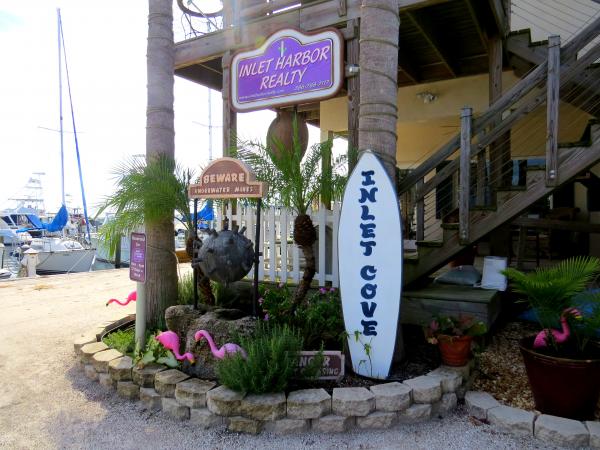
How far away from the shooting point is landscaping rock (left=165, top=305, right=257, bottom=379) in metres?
3.40

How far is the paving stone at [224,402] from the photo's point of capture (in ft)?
9.36

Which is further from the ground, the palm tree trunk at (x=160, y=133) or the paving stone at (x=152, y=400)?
the palm tree trunk at (x=160, y=133)

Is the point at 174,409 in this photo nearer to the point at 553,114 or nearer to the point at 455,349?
the point at 455,349

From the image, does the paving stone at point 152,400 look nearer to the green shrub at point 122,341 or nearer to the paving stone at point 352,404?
the green shrub at point 122,341

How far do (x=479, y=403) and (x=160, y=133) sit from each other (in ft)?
13.1

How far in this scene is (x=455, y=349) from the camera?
3266 millimetres

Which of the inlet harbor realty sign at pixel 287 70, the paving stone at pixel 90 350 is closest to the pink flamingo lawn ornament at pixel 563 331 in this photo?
the inlet harbor realty sign at pixel 287 70

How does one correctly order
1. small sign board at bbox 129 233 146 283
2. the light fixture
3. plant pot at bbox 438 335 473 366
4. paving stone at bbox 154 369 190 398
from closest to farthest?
paving stone at bbox 154 369 190 398, plant pot at bbox 438 335 473 366, small sign board at bbox 129 233 146 283, the light fixture

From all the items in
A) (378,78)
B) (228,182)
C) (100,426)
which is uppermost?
(378,78)

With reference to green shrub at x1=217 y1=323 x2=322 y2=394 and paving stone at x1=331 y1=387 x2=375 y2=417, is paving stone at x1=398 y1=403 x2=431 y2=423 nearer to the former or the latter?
paving stone at x1=331 y1=387 x2=375 y2=417

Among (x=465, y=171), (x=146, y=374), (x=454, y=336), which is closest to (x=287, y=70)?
(x=465, y=171)

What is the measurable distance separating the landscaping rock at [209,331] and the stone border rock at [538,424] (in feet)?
6.00

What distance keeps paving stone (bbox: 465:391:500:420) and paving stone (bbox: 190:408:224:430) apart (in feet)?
5.82

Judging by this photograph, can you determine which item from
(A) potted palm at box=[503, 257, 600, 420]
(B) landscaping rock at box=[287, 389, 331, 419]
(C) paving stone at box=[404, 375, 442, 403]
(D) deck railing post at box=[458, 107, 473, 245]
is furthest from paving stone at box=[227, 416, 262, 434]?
(D) deck railing post at box=[458, 107, 473, 245]
